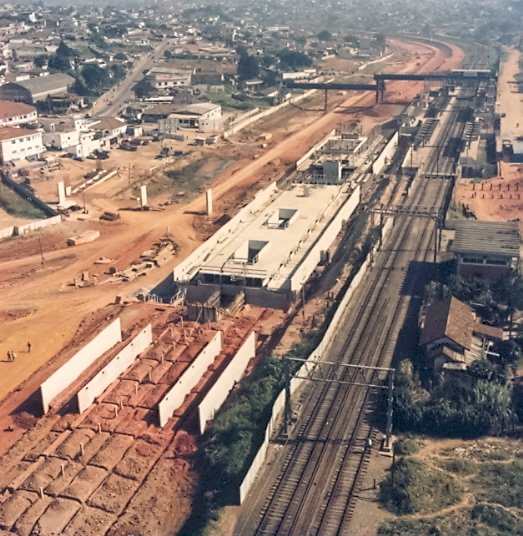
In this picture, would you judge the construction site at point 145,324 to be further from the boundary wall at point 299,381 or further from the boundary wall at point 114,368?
the boundary wall at point 299,381

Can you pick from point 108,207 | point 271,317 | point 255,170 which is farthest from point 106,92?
point 271,317

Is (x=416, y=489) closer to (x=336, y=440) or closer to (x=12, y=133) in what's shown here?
(x=336, y=440)

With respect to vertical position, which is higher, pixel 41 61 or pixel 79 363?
pixel 41 61

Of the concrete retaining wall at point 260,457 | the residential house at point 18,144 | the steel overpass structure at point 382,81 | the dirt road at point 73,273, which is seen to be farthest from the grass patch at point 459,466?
the steel overpass structure at point 382,81

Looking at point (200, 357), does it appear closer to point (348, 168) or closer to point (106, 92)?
point (348, 168)

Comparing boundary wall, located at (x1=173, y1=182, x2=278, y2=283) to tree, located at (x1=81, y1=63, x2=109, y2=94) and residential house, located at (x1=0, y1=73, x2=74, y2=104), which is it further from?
tree, located at (x1=81, y1=63, x2=109, y2=94)

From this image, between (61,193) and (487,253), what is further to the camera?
(61,193)

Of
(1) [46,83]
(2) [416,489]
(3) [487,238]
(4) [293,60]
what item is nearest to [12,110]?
(1) [46,83]
